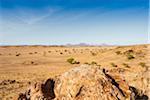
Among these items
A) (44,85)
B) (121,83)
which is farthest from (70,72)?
(121,83)

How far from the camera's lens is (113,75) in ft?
26.8

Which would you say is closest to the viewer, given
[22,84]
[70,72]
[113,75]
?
[70,72]

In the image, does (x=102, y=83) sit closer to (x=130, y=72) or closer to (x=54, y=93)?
(x=54, y=93)

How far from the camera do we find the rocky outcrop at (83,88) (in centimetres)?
688

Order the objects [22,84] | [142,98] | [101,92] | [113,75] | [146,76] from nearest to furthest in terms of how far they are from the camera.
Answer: [101,92] → [113,75] → [142,98] → [146,76] → [22,84]

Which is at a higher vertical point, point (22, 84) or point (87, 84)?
point (87, 84)

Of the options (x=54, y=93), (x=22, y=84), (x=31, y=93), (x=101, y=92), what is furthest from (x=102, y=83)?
(x=22, y=84)

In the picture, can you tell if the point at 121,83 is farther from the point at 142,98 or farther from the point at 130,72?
the point at 130,72

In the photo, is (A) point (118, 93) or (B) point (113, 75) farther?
(B) point (113, 75)

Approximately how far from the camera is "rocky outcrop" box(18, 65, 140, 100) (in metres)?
6.88

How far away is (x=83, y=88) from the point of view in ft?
22.8

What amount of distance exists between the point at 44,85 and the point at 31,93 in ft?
1.44

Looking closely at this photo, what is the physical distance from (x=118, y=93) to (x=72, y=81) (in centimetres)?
121

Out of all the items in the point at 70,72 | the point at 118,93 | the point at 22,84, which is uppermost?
the point at 70,72
